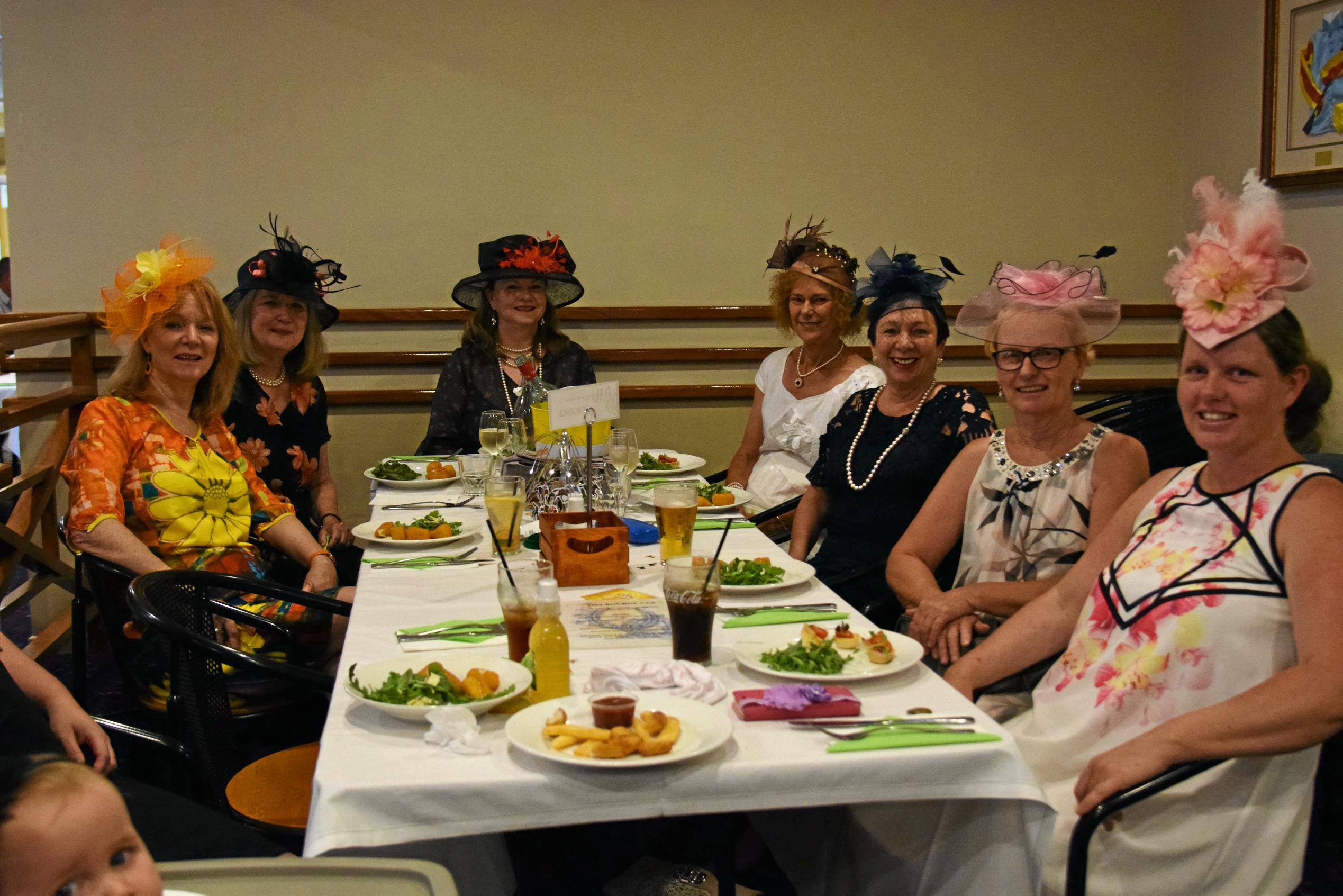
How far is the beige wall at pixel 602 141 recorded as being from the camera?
4.52 metres

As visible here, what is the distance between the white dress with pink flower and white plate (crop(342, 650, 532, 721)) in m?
0.80

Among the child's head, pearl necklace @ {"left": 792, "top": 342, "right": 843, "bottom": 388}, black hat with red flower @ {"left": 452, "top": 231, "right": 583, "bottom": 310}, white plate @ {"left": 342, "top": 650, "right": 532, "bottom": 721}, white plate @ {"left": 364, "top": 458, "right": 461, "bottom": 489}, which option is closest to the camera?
the child's head

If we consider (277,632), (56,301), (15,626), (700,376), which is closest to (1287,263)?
(277,632)

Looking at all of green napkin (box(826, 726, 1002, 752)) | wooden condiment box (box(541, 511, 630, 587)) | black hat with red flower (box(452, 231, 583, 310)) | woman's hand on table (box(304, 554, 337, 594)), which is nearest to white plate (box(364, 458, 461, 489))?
woman's hand on table (box(304, 554, 337, 594))

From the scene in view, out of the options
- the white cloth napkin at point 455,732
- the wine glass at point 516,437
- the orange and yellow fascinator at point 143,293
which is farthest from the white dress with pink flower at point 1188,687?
the orange and yellow fascinator at point 143,293

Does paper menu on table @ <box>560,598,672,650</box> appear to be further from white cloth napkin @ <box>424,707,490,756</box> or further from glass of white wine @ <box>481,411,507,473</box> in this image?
glass of white wine @ <box>481,411,507,473</box>

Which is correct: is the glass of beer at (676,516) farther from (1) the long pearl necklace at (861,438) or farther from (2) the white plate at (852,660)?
(1) the long pearl necklace at (861,438)

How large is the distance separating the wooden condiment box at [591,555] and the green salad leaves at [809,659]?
20.9 inches

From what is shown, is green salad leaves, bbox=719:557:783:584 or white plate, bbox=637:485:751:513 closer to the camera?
green salad leaves, bbox=719:557:783:584

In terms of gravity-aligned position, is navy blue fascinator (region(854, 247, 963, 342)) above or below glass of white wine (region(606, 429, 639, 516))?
above

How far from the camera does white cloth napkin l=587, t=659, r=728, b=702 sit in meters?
1.56

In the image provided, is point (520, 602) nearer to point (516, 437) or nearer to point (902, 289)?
point (902, 289)

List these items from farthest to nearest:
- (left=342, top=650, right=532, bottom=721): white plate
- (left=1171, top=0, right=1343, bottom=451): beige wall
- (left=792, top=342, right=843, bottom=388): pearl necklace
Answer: (left=1171, top=0, right=1343, bottom=451): beige wall
(left=792, top=342, right=843, bottom=388): pearl necklace
(left=342, top=650, right=532, bottom=721): white plate

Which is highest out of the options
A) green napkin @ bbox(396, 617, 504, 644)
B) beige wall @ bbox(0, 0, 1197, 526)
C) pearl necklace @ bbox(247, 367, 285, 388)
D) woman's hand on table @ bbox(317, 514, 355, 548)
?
beige wall @ bbox(0, 0, 1197, 526)
